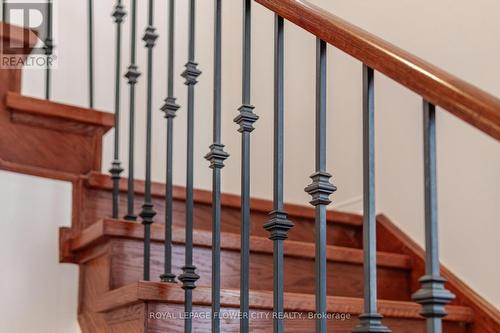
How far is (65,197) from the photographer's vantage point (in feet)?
6.18

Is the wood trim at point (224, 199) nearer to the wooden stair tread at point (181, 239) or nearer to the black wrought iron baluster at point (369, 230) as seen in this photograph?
the wooden stair tread at point (181, 239)

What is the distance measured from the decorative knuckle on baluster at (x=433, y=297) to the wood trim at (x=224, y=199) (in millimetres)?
1148

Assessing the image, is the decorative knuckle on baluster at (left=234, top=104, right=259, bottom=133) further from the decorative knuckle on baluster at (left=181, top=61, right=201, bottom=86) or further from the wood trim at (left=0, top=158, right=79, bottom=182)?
the wood trim at (left=0, top=158, right=79, bottom=182)

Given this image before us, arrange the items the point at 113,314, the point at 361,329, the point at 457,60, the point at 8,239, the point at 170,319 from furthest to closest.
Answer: the point at 457,60 → the point at 8,239 → the point at 113,314 → the point at 170,319 → the point at 361,329

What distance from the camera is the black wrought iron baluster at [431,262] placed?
3.02 feet

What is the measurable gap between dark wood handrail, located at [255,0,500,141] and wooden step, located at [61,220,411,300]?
67 centimetres

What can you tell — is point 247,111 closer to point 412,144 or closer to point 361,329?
point 361,329

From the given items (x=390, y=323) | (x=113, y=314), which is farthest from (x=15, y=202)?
(x=390, y=323)

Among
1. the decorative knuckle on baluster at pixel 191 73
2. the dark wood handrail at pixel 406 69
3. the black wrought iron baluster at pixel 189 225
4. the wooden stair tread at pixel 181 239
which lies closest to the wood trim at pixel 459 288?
the wooden stair tread at pixel 181 239

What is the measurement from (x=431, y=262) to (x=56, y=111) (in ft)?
3.92

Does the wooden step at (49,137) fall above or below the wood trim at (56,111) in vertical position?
below

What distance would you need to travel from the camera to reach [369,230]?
3.48 ft

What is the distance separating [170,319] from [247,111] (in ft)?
1.45

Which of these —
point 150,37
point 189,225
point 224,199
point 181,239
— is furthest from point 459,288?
point 150,37
